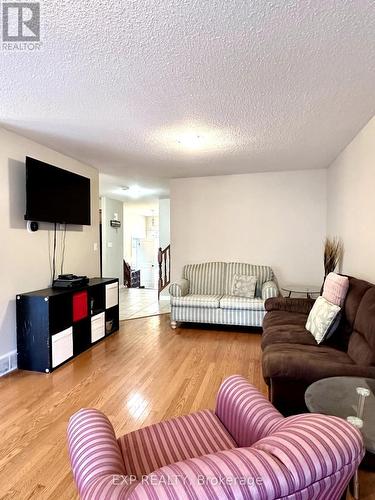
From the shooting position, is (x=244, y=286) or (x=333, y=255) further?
(x=244, y=286)

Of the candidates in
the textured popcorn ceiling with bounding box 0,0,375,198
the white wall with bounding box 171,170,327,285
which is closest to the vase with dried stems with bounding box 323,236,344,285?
the white wall with bounding box 171,170,327,285

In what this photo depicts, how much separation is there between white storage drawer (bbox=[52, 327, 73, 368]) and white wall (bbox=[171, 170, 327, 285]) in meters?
2.38

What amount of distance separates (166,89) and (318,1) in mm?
1047

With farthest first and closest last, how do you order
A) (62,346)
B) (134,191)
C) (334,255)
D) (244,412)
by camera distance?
(134,191)
(334,255)
(62,346)
(244,412)

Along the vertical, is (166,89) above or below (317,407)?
above

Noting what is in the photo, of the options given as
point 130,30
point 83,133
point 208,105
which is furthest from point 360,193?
point 83,133

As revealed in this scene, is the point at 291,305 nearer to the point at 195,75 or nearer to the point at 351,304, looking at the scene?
the point at 351,304

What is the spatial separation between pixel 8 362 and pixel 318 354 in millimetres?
2795

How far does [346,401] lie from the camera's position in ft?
4.52

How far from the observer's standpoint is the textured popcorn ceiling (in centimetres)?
138

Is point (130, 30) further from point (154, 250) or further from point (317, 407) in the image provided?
point (154, 250)

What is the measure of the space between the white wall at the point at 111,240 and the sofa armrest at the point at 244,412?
5.93 meters

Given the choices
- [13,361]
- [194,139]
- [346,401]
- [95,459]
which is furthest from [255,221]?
[95,459]

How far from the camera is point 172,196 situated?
516 cm
